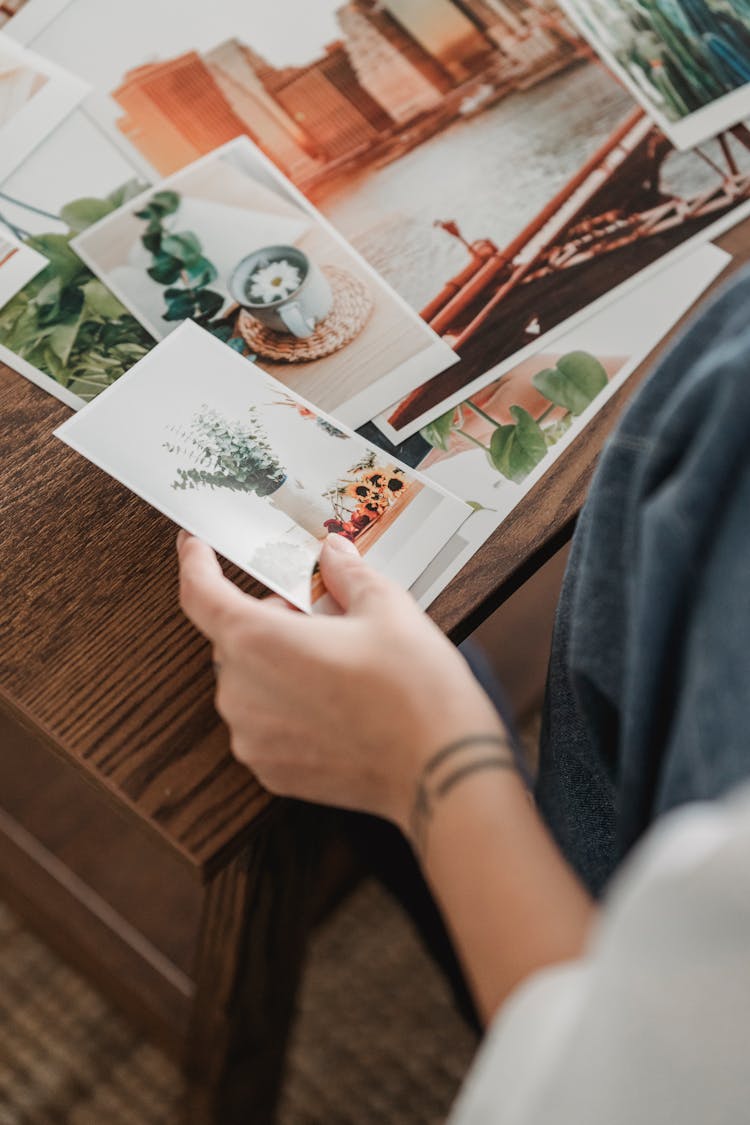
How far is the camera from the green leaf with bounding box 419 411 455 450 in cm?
62

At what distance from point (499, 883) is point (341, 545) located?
224 millimetres

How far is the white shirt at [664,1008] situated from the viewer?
279mm

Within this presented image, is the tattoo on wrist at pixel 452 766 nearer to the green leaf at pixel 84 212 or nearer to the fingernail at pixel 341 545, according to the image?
the fingernail at pixel 341 545

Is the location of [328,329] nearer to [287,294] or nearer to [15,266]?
[287,294]

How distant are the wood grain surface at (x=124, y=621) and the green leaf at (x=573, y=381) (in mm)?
24

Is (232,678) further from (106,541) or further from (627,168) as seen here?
(627,168)

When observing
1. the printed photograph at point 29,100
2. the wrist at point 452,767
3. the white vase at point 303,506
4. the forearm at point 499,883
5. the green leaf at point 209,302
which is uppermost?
the printed photograph at point 29,100

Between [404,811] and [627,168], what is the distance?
1.70ft

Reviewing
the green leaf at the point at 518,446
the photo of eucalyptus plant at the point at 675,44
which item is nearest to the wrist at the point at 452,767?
the green leaf at the point at 518,446

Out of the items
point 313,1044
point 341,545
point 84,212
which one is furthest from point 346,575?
point 313,1044

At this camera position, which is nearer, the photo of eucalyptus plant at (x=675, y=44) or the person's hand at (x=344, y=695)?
the person's hand at (x=344, y=695)

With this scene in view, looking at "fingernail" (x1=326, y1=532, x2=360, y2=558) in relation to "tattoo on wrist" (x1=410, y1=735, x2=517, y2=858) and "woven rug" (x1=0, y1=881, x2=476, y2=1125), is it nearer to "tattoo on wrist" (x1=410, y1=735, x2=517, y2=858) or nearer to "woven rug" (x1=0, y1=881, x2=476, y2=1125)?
"tattoo on wrist" (x1=410, y1=735, x2=517, y2=858)

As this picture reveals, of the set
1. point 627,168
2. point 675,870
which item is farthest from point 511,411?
point 675,870

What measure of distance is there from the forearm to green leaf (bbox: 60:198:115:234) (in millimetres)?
475
